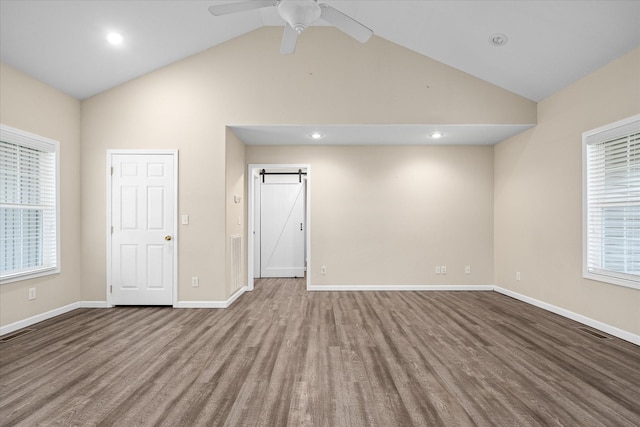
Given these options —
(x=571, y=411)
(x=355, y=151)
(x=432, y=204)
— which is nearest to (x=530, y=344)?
(x=571, y=411)

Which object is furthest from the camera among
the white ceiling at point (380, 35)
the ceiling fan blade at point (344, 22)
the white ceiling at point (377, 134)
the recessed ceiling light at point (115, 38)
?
the white ceiling at point (377, 134)

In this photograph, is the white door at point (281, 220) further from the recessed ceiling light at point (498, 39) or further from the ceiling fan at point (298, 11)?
the ceiling fan at point (298, 11)

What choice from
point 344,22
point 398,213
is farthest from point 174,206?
point 398,213

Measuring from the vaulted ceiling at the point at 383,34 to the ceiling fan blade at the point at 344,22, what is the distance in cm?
141

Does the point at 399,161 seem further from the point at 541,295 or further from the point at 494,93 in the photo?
the point at 541,295

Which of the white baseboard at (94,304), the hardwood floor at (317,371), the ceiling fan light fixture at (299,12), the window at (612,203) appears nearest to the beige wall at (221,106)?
the white baseboard at (94,304)

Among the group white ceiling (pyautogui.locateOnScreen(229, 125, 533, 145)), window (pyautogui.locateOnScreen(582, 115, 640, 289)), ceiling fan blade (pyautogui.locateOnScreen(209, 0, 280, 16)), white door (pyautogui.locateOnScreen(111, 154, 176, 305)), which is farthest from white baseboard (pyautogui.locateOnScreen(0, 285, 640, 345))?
ceiling fan blade (pyautogui.locateOnScreen(209, 0, 280, 16))

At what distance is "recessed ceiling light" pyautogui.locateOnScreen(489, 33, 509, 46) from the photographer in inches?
136

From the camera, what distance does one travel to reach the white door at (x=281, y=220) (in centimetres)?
661

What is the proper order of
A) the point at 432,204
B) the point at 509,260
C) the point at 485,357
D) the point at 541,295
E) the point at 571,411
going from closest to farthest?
the point at 571,411 → the point at 485,357 → the point at 541,295 → the point at 509,260 → the point at 432,204

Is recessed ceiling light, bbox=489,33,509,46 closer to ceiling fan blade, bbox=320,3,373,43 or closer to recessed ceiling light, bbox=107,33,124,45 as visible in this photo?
ceiling fan blade, bbox=320,3,373,43

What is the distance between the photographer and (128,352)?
9.29 feet

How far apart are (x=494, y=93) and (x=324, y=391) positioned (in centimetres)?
430

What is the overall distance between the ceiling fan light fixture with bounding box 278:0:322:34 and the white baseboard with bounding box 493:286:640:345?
407 centimetres
